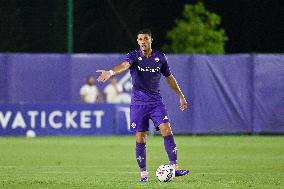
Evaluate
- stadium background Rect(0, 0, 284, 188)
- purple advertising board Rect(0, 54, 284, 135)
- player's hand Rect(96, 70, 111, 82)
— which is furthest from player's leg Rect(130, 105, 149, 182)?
purple advertising board Rect(0, 54, 284, 135)

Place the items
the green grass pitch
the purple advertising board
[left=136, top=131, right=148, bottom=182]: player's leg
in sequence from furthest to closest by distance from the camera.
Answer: the purple advertising board
[left=136, top=131, right=148, bottom=182]: player's leg
the green grass pitch

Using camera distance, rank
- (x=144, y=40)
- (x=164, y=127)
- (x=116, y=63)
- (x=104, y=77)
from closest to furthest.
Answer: (x=104, y=77) < (x=144, y=40) < (x=164, y=127) < (x=116, y=63)

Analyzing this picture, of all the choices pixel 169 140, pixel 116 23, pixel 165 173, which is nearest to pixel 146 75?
pixel 169 140

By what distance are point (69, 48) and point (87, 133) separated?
3.15 meters

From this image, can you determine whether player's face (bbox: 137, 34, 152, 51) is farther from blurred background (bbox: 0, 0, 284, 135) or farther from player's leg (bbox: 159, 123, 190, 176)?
blurred background (bbox: 0, 0, 284, 135)

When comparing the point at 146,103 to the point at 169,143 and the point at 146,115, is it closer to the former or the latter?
the point at 146,115

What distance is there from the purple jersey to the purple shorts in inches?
3.1

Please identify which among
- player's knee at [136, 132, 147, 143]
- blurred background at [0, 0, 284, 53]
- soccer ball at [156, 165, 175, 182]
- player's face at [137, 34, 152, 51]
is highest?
blurred background at [0, 0, 284, 53]

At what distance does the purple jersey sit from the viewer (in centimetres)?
1417

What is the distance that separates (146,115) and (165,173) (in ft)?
3.19

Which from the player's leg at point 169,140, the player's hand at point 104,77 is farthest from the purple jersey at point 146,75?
the player's hand at point 104,77

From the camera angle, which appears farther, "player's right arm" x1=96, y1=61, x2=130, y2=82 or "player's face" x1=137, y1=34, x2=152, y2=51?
"player's face" x1=137, y1=34, x2=152, y2=51

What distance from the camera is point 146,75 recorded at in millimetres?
14242

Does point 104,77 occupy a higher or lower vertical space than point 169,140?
higher
